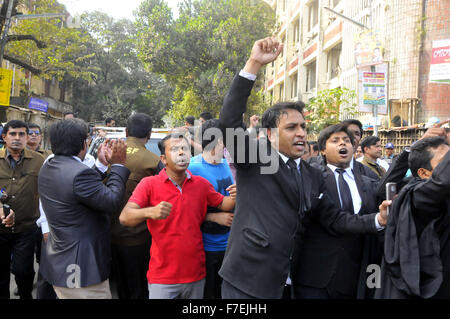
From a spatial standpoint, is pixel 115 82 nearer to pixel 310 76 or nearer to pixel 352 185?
pixel 310 76

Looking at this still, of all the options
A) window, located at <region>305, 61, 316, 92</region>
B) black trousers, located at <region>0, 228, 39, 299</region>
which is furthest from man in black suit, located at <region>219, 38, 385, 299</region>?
window, located at <region>305, 61, 316, 92</region>

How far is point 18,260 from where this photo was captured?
404 centimetres

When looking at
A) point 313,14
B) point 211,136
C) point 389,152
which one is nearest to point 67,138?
point 211,136

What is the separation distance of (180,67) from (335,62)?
8.95 metres

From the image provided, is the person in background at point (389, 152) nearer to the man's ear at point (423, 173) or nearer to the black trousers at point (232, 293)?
A: the man's ear at point (423, 173)

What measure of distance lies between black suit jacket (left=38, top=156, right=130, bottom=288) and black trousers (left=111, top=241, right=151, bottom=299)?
24.4 inches

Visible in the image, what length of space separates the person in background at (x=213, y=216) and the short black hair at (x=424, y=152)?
1367mm

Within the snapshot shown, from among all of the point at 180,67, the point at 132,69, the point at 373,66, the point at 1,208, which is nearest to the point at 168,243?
the point at 1,208

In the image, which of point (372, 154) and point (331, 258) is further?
point (372, 154)

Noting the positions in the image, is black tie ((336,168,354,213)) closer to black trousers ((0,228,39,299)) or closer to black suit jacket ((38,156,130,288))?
black suit jacket ((38,156,130,288))

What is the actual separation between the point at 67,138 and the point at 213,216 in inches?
49.4

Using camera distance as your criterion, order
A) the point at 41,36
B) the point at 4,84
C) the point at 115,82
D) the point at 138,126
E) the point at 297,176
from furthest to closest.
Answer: the point at 115,82 < the point at 41,36 < the point at 4,84 < the point at 138,126 < the point at 297,176

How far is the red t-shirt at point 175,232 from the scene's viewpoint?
2.88m
